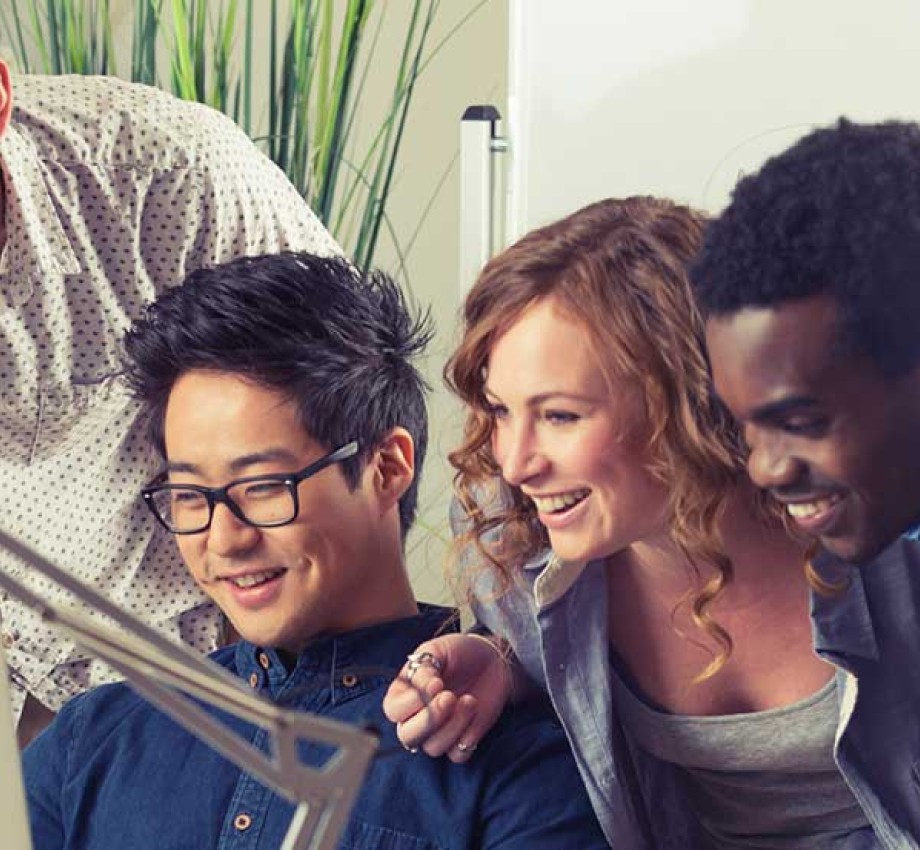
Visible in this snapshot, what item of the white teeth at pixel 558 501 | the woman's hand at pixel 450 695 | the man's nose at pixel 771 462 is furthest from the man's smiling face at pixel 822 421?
the woman's hand at pixel 450 695

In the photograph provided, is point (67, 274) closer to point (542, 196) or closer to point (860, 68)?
point (542, 196)

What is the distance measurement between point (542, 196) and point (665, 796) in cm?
34

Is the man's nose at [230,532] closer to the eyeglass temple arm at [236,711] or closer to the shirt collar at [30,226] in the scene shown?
the shirt collar at [30,226]

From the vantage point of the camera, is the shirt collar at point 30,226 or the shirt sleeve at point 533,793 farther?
the shirt collar at point 30,226

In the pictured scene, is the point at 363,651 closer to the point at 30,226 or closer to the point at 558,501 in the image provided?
the point at 558,501

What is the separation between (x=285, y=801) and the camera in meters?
0.97

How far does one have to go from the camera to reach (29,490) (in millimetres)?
1134

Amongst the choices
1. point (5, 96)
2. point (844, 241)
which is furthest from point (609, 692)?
point (5, 96)

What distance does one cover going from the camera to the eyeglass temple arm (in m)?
0.49

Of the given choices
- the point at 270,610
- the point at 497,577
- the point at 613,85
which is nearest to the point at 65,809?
the point at 270,610

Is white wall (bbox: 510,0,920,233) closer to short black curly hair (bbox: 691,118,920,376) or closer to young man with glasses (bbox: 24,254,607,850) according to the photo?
short black curly hair (bbox: 691,118,920,376)

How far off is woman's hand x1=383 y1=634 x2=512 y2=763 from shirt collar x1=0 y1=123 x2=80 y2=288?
38cm

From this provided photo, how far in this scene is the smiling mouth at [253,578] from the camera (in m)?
0.98

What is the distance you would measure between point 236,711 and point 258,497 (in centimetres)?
46
